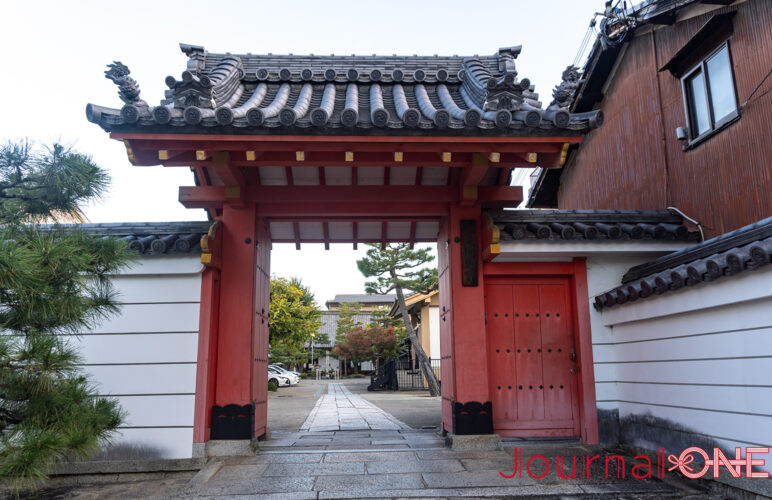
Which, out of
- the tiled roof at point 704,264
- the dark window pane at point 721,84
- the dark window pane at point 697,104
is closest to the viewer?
the tiled roof at point 704,264

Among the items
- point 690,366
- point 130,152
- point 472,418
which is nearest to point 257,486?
point 472,418

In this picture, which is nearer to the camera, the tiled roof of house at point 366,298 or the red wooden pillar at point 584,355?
the red wooden pillar at point 584,355

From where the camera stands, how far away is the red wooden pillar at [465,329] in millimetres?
5473

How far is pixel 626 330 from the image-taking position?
5.66 metres

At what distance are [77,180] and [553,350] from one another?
515 centimetres

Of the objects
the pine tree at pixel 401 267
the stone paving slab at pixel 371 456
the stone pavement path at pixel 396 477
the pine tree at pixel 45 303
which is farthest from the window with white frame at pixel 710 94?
the pine tree at pixel 401 267

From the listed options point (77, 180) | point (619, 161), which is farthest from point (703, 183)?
point (77, 180)

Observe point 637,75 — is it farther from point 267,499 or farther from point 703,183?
point 267,499

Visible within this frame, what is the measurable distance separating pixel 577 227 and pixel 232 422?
14.1 feet

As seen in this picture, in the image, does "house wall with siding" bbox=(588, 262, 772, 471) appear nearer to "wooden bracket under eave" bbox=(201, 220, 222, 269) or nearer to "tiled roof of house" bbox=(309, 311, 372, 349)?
"wooden bracket under eave" bbox=(201, 220, 222, 269)

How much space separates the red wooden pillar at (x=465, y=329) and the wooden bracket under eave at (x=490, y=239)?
0.09 metres

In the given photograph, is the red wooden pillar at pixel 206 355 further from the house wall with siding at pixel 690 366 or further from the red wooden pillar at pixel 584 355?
the house wall with siding at pixel 690 366

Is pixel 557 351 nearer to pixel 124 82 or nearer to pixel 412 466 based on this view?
pixel 412 466

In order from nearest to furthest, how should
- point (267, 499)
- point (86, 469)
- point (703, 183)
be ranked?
point (267, 499)
point (86, 469)
point (703, 183)
